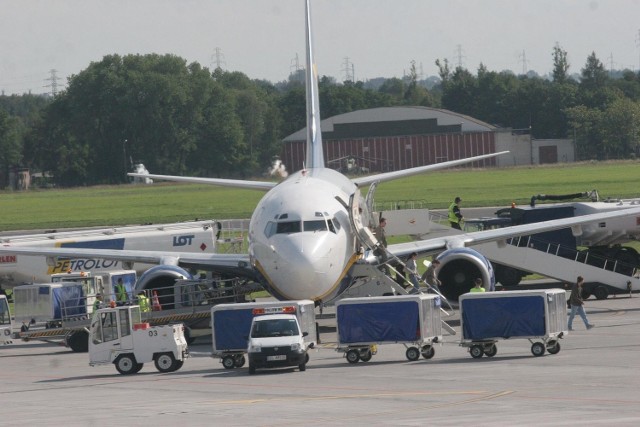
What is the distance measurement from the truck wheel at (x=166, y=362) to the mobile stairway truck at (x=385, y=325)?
4.33m

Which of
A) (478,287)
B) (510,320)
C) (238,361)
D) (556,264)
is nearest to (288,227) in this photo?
(238,361)

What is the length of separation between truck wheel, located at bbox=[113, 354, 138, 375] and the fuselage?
519 cm

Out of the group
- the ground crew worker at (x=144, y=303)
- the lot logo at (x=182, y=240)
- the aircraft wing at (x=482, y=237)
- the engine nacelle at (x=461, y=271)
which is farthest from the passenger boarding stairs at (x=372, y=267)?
the lot logo at (x=182, y=240)

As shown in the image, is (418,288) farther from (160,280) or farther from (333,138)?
(333,138)

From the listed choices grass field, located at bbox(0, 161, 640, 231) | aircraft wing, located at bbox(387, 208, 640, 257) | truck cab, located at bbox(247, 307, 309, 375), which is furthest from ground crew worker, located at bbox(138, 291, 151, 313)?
grass field, located at bbox(0, 161, 640, 231)

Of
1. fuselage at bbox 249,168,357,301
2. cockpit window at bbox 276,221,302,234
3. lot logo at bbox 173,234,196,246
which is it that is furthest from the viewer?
lot logo at bbox 173,234,196,246

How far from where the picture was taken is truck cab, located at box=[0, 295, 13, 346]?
43344 mm

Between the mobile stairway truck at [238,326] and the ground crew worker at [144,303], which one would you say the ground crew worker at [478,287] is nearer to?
the mobile stairway truck at [238,326]

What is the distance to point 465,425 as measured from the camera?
21781 mm

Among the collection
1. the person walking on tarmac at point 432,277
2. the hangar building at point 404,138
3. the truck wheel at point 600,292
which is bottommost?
the truck wheel at point 600,292

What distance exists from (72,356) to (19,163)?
151651 millimetres

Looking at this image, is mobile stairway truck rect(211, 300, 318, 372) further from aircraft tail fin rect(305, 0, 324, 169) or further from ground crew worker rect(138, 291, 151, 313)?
aircraft tail fin rect(305, 0, 324, 169)

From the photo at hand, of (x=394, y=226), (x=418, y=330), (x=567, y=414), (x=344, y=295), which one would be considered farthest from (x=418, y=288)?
(x=567, y=414)

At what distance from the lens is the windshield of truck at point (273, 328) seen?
1280 inches
